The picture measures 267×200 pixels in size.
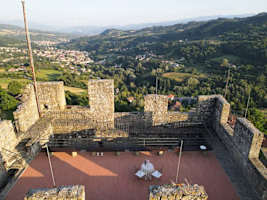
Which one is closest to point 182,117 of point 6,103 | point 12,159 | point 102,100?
point 102,100

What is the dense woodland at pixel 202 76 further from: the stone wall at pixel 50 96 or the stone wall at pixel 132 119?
the stone wall at pixel 132 119

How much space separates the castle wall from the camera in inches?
237

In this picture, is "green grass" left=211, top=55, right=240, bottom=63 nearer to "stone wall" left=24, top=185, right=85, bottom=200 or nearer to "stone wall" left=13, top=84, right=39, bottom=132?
"stone wall" left=13, top=84, right=39, bottom=132

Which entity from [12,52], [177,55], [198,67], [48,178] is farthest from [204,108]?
[12,52]

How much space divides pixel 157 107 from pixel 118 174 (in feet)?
12.0

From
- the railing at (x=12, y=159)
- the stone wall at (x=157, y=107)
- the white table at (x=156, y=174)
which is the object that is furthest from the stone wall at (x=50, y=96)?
→ the white table at (x=156, y=174)

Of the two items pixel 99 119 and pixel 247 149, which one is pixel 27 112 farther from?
pixel 247 149

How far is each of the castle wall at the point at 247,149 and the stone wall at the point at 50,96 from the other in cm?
777

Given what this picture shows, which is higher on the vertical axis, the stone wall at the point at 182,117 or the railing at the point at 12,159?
the stone wall at the point at 182,117

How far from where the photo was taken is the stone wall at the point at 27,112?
825 cm

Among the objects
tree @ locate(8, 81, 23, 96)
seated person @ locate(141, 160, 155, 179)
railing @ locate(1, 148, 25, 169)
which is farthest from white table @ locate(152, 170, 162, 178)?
tree @ locate(8, 81, 23, 96)

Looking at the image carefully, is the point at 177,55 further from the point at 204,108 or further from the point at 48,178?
the point at 48,178

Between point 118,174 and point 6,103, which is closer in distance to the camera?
point 118,174

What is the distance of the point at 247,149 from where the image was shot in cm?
659
